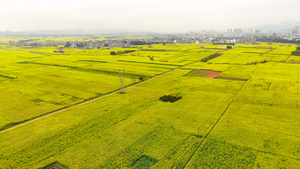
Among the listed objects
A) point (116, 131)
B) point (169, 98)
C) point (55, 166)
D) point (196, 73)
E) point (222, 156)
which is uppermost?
point (196, 73)

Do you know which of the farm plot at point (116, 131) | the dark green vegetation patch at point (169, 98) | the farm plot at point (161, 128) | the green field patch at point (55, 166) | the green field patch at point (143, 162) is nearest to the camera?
the green field patch at point (143, 162)

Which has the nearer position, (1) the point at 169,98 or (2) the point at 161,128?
(2) the point at 161,128

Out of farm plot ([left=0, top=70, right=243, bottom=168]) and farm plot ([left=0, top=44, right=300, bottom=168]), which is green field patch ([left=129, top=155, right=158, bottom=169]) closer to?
farm plot ([left=0, top=44, right=300, bottom=168])

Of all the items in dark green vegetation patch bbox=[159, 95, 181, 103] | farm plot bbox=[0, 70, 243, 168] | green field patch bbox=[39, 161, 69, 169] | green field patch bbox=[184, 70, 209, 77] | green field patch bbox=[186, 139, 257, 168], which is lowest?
green field patch bbox=[39, 161, 69, 169]

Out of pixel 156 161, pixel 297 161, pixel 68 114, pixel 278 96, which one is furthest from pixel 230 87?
pixel 68 114

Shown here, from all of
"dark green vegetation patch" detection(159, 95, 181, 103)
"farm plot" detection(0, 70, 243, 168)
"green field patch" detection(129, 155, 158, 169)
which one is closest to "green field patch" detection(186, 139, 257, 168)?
"farm plot" detection(0, 70, 243, 168)

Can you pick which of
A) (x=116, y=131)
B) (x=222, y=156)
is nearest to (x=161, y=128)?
(x=116, y=131)

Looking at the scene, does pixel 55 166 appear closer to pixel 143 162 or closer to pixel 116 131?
pixel 116 131

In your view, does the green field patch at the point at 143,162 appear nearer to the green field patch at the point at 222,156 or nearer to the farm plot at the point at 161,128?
the farm plot at the point at 161,128

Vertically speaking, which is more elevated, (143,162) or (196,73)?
(196,73)

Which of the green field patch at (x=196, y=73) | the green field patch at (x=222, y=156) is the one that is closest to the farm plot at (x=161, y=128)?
the green field patch at (x=222, y=156)
